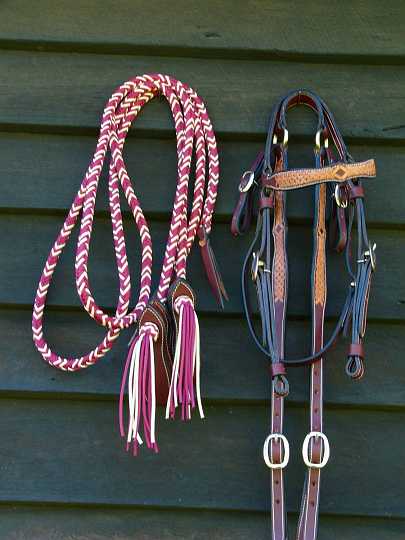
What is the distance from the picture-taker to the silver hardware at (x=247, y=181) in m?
1.73

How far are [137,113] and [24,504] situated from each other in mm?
953

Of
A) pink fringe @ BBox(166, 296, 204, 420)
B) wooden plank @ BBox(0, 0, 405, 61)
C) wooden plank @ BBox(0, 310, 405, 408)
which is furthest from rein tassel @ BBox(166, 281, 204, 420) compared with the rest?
wooden plank @ BBox(0, 0, 405, 61)

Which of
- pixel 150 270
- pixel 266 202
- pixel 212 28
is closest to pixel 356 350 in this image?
pixel 266 202

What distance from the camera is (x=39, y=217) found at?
5.89 ft

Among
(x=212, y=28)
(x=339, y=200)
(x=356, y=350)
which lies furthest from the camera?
(x=212, y=28)

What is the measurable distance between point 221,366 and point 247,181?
17.1 inches

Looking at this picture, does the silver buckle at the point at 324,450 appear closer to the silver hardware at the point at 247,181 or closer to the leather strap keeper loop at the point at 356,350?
the leather strap keeper loop at the point at 356,350

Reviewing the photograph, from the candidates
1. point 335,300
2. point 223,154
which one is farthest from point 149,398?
point 223,154

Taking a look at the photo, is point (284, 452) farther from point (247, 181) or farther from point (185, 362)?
point (247, 181)

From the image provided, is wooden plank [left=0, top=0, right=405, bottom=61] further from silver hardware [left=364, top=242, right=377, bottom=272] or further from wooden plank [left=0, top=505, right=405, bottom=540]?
wooden plank [left=0, top=505, right=405, bottom=540]

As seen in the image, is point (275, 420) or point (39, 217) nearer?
point (275, 420)

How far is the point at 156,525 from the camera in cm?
171

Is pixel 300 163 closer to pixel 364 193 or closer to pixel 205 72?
pixel 364 193

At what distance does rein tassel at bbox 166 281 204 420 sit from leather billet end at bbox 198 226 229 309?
0.23ft
